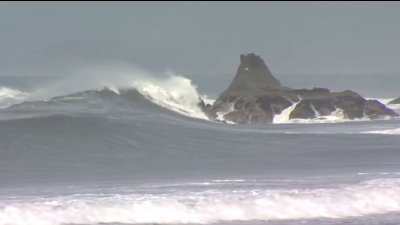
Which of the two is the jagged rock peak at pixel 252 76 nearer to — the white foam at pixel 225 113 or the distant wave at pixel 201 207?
the white foam at pixel 225 113

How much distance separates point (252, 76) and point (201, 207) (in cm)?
5448

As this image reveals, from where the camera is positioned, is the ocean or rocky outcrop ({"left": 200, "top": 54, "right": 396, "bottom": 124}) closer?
the ocean

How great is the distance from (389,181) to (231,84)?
50791 millimetres

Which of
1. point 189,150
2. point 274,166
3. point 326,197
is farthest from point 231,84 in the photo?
Answer: point 326,197

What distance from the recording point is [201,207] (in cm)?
1115

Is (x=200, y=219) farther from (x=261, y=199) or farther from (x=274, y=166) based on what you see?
(x=274, y=166)

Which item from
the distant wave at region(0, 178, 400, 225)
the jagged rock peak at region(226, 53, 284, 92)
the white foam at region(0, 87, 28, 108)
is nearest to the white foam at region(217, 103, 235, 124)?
the jagged rock peak at region(226, 53, 284, 92)

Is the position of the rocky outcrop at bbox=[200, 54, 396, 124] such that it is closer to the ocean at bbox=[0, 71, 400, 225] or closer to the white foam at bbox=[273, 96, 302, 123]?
the white foam at bbox=[273, 96, 302, 123]

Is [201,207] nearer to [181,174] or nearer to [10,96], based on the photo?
[181,174]

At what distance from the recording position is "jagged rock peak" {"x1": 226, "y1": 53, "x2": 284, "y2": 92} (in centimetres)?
6366

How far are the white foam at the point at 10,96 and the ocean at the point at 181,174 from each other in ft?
35.9

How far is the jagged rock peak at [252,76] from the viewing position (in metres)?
63.7

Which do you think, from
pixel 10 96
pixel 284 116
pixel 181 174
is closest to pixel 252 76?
pixel 284 116

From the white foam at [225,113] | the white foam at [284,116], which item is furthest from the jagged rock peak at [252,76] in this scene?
the white foam at [225,113]
